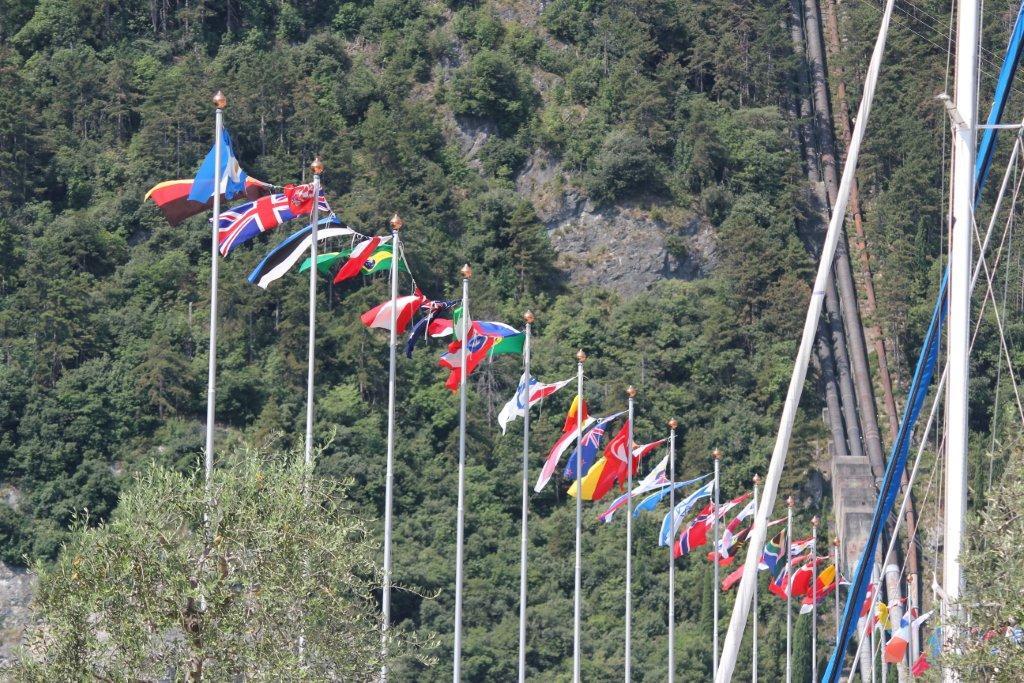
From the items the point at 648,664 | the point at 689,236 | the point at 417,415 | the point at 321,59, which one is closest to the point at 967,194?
the point at 648,664

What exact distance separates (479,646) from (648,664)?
4998 millimetres

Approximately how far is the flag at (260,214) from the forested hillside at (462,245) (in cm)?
2587

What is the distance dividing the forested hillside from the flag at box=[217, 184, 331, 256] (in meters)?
25.9

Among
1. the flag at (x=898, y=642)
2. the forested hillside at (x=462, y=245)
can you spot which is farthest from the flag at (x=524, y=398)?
the forested hillside at (x=462, y=245)

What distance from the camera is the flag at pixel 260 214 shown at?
109 feet

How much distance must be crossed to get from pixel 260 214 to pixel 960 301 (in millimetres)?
13416

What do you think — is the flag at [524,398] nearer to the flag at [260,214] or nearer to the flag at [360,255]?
the flag at [360,255]

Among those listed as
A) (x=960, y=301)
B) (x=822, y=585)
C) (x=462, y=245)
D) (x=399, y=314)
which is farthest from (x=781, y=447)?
(x=462, y=245)

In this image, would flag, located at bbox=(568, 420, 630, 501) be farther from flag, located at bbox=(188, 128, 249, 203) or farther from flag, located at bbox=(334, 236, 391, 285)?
flag, located at bbox=(188, 128, 249, 203)

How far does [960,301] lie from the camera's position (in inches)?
938

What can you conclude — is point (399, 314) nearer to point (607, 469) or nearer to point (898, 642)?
point (607, 469)

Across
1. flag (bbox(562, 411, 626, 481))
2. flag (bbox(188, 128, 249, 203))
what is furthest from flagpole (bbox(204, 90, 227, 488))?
flag (bbox(562, 411, 626, 481))

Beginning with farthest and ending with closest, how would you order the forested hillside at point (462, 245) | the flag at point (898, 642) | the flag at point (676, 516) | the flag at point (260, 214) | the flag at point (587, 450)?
the forested hillside at point (462, 245) < the flag at point (676, 516) < the flag at point (898, 642) < the flag at point (587, 450) < the flag at point (260, 214)

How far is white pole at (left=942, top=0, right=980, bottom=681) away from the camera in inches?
920
